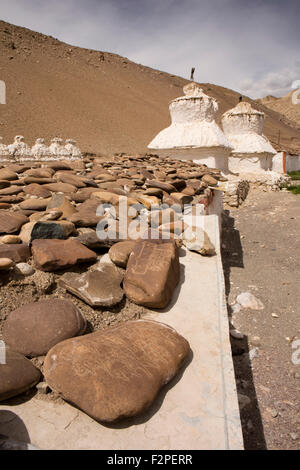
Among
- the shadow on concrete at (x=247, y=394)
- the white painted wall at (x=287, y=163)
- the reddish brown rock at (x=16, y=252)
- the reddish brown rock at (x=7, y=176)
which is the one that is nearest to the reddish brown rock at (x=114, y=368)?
the reddish brown rock at (x=16, y=252)

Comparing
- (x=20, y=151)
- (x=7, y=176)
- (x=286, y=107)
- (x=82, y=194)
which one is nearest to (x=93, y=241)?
(x=82, y=194)

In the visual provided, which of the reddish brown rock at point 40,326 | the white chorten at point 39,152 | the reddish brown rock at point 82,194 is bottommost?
the reddish brown rock at point 40,326

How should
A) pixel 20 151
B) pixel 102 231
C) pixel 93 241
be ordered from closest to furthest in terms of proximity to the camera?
1. pixel 93 241
2. pixel 102 231
3. pixel 20 151

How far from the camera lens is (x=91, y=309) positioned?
4.77 feet

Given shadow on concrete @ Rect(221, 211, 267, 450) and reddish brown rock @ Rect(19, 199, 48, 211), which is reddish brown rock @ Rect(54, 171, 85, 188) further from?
shadow on concrete @ Rect(221, 211, 267, 450)

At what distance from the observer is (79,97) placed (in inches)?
832

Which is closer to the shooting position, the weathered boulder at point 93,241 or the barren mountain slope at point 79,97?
the weathered boulder at point 93,241

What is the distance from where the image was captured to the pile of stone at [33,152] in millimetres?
6395

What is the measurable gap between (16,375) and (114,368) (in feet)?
1.04

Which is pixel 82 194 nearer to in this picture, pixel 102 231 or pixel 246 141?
pixel 102 231

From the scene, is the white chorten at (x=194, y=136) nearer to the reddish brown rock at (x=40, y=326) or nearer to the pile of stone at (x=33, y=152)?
the pile of stone at (x=33, y=152)

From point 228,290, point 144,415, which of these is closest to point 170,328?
point 144,415

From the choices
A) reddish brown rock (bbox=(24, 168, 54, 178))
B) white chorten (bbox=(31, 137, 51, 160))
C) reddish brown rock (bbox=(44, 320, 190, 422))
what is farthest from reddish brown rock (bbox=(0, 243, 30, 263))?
white chorten (bbox=(31, 137, 51, 160))

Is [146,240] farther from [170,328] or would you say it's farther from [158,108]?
[158,108]
